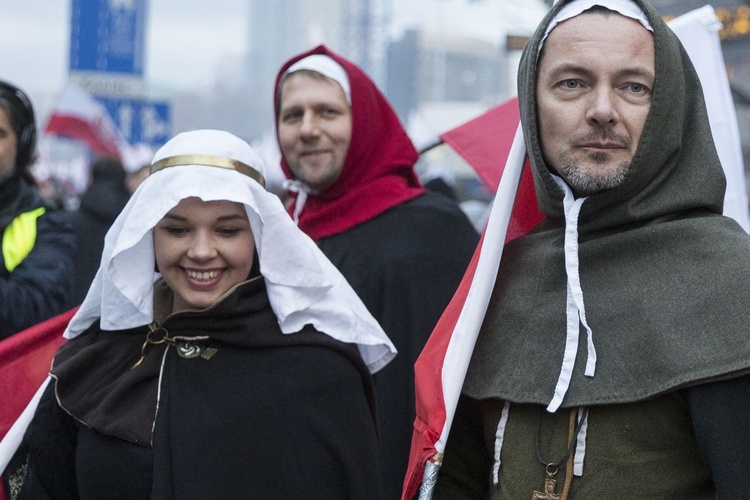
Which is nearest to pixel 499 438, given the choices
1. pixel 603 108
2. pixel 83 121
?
pixel 603 108

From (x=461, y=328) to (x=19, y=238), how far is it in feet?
7.35

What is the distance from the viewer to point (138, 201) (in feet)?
10.4

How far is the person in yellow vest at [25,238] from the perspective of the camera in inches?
159

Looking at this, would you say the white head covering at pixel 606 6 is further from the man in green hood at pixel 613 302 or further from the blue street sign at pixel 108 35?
the blue street sign at pixel 108 35

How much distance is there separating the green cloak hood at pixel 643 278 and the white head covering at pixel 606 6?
0.05 feet

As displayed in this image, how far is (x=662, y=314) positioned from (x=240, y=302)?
1.33 meters

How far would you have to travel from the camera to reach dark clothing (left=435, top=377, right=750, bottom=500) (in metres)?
2.15

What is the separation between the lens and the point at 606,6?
262cm

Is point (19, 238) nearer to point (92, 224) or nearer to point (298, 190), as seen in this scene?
point (298, 190)

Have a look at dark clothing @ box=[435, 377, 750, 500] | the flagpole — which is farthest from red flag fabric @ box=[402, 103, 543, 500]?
dark clothing @ box=[435, 377, 750, 500]

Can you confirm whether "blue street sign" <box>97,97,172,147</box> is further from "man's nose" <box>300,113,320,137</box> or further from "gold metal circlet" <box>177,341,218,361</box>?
"gold metal circlet" <box>177,341,218,361</box>

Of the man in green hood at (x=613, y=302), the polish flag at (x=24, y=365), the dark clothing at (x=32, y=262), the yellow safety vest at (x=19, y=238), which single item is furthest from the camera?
the yellow safety vest at (x=19, y=238)

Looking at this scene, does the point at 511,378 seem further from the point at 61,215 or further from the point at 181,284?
the point at 61,215

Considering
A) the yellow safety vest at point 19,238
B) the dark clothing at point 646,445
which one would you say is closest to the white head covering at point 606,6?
the dark clothing at point 646,445
